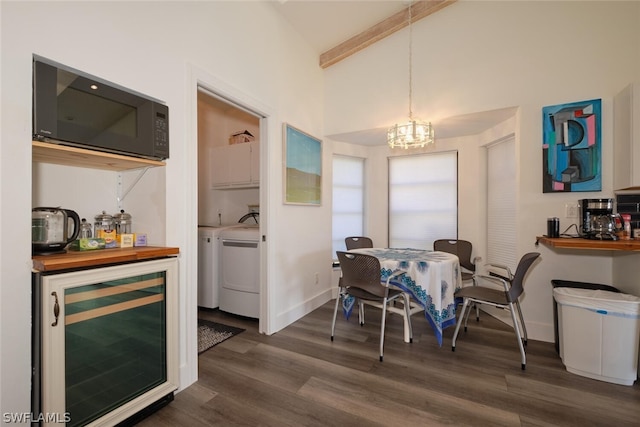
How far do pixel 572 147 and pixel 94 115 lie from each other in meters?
3.57

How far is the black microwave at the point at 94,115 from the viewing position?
1.21 metres

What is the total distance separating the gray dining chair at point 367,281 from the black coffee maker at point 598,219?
1.58 metres

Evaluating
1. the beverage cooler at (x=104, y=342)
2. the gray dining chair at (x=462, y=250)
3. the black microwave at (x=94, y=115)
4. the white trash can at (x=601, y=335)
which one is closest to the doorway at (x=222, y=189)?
the beverage cooler at (x=104, y=342)

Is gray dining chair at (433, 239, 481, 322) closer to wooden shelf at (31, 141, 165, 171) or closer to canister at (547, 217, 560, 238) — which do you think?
canister at (547, 217, 560, 238)

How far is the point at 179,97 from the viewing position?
1.88 meters

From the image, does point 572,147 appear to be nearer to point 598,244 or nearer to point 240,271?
point 598,244

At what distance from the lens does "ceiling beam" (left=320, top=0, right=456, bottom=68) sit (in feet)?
9.91

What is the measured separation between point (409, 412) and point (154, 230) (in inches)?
76.1

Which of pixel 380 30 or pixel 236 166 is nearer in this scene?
pixel 380 30

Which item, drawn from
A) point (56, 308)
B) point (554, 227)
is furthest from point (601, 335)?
point (56, 308)

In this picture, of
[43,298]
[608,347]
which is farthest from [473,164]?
[43,298]

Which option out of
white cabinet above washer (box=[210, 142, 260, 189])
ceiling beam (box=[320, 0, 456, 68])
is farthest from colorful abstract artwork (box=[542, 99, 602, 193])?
white cabinet above washer (box=[210, 142, 260, 189])

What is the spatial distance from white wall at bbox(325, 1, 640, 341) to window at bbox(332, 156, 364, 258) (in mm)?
1030

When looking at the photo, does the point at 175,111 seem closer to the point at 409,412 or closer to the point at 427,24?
the point at 409,412
